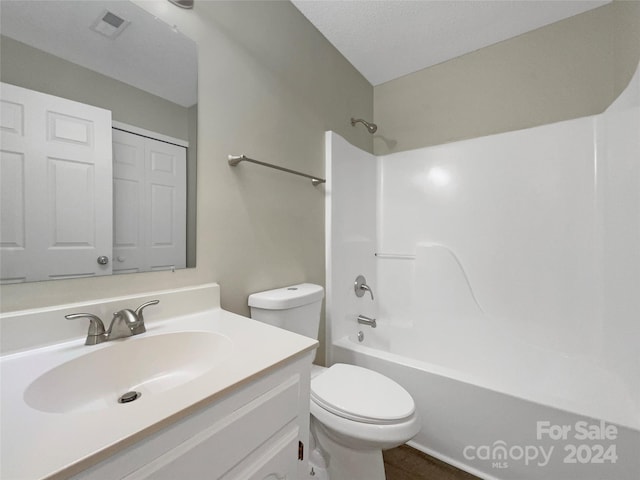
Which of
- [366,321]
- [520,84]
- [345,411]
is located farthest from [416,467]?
[520,84]

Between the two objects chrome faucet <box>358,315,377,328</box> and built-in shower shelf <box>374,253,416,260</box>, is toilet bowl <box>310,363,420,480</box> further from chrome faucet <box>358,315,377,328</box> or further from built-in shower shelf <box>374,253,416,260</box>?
built-in shower shelf <box>374,253,416,260</box>

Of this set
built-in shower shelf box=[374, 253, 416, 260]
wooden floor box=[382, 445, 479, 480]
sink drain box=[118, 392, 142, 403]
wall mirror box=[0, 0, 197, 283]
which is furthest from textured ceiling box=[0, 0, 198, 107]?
wooden floor box=[382, 445, 479, 480]

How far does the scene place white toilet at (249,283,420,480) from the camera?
976 mm

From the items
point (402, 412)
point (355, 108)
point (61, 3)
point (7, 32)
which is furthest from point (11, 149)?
point (355, 108)

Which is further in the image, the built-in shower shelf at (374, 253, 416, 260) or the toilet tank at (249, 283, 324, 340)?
the built-in shower shelf at (374, 253, 416, 260)

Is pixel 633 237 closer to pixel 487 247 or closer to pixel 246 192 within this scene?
pixel 487 247

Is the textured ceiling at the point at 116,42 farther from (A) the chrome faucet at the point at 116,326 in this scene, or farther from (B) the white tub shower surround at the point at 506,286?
(B) the white tub shower surround at the point at 506,286

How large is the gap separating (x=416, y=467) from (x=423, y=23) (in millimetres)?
2457

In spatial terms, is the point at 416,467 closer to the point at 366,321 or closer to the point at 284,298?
the point at 366,321

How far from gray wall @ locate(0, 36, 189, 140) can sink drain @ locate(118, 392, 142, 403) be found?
800mm

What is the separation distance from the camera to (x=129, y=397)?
70 centimetres

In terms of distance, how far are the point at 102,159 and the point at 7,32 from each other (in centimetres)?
33

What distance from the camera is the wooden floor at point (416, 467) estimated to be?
1.27m

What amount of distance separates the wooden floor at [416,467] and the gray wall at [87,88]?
1.76 metres
